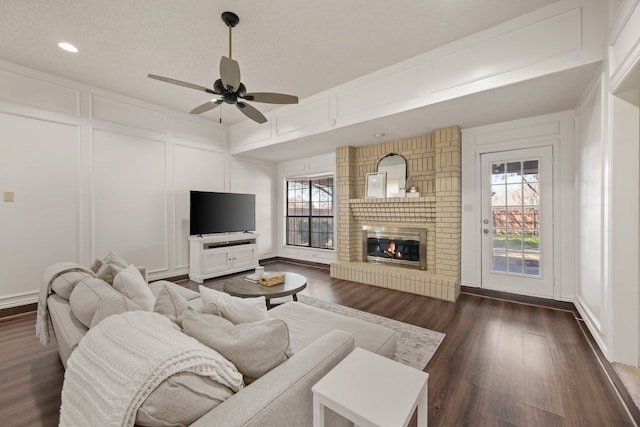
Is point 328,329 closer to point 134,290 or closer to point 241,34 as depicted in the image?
point 134,290

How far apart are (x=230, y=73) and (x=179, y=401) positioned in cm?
223

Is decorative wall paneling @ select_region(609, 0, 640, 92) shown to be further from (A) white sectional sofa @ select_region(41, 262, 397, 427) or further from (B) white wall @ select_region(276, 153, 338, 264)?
(B) white wall @ select_region(276, 153, 338, 264)

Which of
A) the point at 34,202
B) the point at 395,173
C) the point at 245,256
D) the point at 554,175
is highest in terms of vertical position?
the point at 395,173

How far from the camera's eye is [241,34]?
2680 mm

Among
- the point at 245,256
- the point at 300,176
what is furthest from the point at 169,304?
the point at 300,176

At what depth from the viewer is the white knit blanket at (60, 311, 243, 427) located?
0.74 m

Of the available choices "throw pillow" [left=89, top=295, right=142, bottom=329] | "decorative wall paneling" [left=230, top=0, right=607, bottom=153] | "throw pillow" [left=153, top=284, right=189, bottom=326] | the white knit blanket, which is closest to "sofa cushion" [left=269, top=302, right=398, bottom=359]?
"throw pillow" [left=153, top=284, right=189, bottom=326]

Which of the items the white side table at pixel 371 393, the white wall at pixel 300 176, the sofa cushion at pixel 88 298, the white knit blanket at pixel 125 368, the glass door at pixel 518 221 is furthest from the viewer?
the white wall at pixel 300 176

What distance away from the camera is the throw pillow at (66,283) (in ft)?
6.04

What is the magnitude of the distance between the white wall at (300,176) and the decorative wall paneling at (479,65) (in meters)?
1.56

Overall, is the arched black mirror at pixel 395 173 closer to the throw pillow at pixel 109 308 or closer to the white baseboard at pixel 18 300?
the throw pillow at pixel 109 308

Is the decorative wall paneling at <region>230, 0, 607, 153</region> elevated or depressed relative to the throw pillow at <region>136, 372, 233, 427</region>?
elevated

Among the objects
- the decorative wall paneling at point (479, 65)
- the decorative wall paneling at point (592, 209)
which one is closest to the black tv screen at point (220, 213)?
the decorative wall paneling at point (479, 65)

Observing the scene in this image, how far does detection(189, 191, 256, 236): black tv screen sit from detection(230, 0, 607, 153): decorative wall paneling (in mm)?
2174
